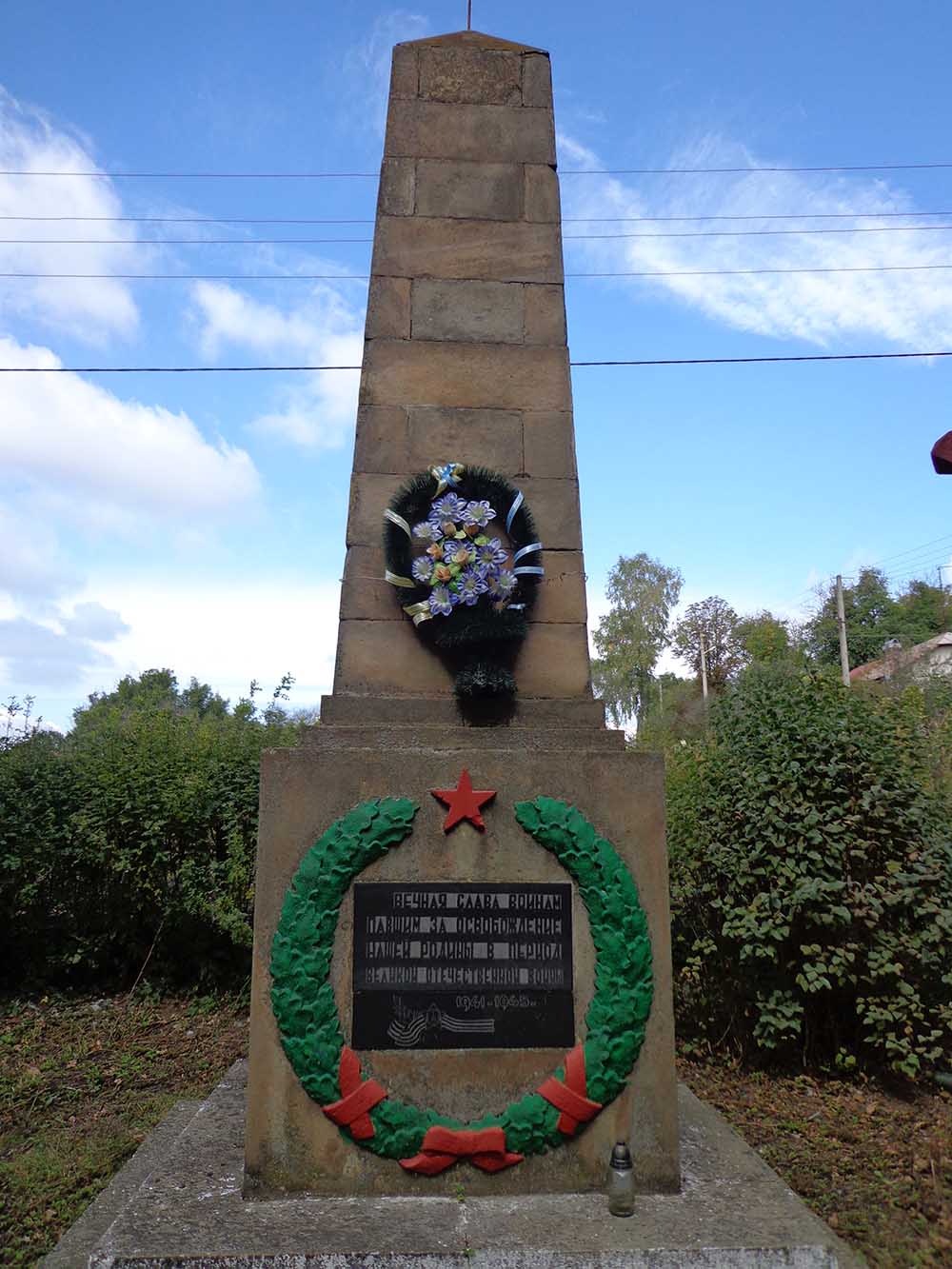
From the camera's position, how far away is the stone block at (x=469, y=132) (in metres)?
4.76

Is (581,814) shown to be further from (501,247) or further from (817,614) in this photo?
(817,614)

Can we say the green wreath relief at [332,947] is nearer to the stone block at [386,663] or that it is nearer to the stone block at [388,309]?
the stone block at [386,663]

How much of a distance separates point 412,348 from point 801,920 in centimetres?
384

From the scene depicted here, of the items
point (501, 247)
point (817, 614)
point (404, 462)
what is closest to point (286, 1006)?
point (404, 462)

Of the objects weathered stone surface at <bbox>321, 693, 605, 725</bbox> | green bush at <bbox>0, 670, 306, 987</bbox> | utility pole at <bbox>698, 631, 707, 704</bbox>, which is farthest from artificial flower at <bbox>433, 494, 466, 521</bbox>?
utility pole at <bbox>698, 631, 707, 704</bbox>

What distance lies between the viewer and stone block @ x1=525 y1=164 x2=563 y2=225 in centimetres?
471

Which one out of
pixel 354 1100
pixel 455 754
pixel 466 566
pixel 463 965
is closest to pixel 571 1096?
pixel 463 965

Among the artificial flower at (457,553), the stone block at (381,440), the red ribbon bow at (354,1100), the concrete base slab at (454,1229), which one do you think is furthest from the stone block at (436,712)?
the concrete base slab at (454,1229)

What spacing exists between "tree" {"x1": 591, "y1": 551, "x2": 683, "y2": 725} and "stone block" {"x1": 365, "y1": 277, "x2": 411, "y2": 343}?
1483 inches

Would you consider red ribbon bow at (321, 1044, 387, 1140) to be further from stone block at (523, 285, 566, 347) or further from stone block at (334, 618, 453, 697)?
stone block at (523, 285, 566, 347)

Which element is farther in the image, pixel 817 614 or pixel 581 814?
pixel 817 614

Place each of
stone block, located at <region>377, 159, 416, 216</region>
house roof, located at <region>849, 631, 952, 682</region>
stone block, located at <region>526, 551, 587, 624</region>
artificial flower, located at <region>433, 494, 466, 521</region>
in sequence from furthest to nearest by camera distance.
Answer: house roof, located at <region>849, 631, 952, 682</region> → stone block, located at <region>377, 159, 416, 216</region> → stone block, located at <region>526, 551, 587, 624</region> → artificial flower, located at <region>433, 494, 466, 521</region>

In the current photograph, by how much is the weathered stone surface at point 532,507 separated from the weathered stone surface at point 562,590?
54 millimetres

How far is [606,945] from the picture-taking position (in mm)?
3723
